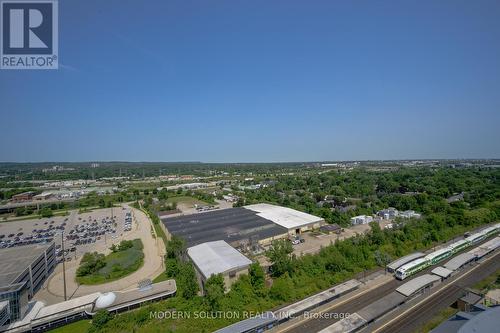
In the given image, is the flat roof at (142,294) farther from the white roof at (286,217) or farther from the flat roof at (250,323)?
the white roof at (286,217)

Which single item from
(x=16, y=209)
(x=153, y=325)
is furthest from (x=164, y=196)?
(x=153, y=325)

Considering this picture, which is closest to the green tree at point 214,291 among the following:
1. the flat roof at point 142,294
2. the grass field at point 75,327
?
the flat roof at point 142,294

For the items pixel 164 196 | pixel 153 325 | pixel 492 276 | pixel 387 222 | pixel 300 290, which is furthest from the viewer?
pixel 164 196

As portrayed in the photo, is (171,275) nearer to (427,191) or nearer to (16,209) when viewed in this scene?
(16,209)

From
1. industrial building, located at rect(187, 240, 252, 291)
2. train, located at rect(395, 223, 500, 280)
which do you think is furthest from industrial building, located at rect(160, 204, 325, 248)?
train, located at rect(395, 223, 500, 280)

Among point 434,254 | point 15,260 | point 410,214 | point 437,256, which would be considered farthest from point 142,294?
point 410,214

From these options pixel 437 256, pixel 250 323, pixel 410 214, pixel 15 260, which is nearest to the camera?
pixel 250 323

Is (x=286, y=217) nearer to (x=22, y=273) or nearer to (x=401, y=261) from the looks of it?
(x=401, y=261)
